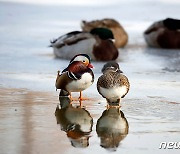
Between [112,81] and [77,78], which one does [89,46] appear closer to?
[77,78]

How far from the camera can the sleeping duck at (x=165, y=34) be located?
13945mm

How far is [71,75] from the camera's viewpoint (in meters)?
7.66

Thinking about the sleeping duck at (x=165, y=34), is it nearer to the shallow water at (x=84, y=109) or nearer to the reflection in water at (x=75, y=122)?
the shallow water at (x=84, y=109)

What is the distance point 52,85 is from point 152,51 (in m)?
4.88

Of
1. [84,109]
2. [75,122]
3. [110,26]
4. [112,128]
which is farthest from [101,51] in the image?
[112,128]

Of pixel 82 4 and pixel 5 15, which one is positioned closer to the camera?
pixel 5 15

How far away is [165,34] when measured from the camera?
14203 millimetres

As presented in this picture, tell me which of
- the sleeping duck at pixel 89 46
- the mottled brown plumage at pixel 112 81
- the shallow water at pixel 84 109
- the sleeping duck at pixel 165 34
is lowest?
the sleeping duck at pixel 165 34

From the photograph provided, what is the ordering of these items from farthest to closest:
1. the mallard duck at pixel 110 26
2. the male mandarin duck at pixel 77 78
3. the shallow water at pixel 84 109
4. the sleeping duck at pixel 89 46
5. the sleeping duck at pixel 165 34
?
the mallard duck at pixel 110 26 < the sleeping duck at pixel 165 34 < the sleeping duck at pixel 89 46 < the male mandarin duck at pixel 77 78 < the shallow water at pixel 84 109

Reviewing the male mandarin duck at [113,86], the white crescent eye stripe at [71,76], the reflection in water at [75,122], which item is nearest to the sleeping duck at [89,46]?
the reflection in water at [75,122]

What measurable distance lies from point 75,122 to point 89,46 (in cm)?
536

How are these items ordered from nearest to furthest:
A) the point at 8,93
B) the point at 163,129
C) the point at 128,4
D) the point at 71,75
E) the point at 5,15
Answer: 1. the point at 163,129
2. the point at 71,75
3. the point at 8,93
4. the point at 5,15
5. the point at 128,4

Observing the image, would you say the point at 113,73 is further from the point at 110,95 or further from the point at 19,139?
the point at 19,139

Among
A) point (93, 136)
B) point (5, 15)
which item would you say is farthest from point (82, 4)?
point (93, 136)
